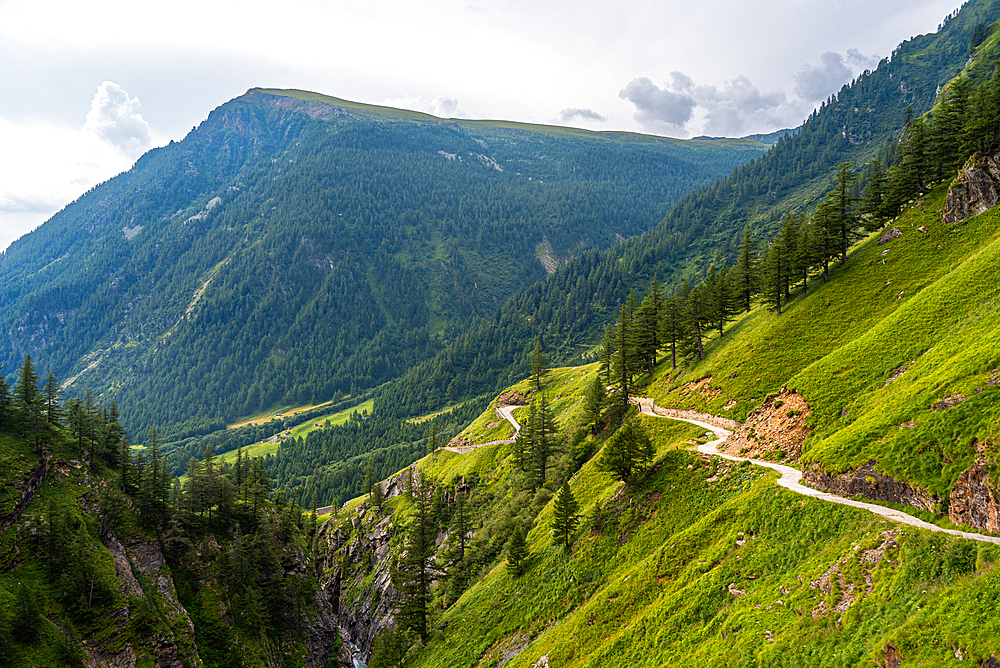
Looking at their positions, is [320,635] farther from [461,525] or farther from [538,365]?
[538,365]

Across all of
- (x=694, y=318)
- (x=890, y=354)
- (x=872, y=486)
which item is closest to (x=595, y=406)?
(x=694, y=318)

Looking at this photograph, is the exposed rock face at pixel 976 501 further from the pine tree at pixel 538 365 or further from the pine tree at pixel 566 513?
the pine tree at pixel 538 365

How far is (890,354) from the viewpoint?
4212cm

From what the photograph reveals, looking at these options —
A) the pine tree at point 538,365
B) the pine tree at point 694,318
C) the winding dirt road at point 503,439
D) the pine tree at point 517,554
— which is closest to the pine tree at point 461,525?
the winding dirt road at point 503,439

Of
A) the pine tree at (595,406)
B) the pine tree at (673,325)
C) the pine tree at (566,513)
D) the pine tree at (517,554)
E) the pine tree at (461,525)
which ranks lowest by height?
the pine tree at (461,525)

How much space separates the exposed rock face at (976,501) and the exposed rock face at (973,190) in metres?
54.9

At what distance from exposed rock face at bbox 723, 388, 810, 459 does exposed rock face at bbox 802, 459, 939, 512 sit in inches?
332

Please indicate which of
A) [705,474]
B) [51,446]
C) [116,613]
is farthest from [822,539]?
[51,446]

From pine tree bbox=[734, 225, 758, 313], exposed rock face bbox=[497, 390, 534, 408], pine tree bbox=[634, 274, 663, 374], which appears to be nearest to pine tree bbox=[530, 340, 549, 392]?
exposed rock face bbox=[497, 390, 534, 408]

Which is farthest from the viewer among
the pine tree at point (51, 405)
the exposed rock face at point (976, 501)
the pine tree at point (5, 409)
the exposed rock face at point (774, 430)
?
the pine tree at point (51, 405)

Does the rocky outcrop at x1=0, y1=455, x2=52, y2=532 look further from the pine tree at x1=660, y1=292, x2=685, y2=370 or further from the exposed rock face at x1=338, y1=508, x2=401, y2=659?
the pine tree at x1=660, y1=292, x2=685, y2=370

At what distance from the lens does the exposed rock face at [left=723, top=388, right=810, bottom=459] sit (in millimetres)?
41250

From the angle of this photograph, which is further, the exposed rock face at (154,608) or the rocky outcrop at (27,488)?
the rocky outcrop at (27,488)

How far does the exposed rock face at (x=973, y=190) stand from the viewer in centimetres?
5600
